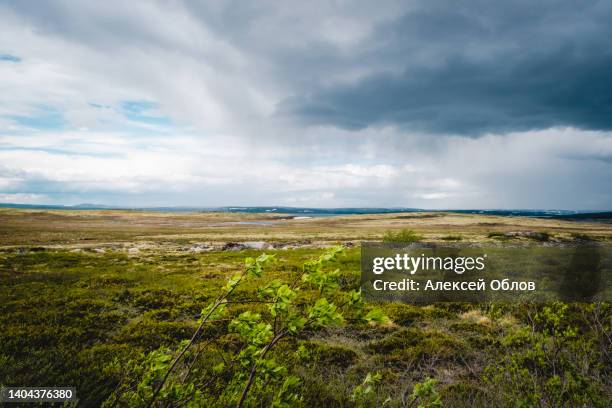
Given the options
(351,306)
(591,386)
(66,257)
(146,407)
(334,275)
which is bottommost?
(66,257)

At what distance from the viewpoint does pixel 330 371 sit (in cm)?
801

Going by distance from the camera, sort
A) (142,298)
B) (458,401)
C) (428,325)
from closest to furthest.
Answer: (458,401), (428,325), (142,298)

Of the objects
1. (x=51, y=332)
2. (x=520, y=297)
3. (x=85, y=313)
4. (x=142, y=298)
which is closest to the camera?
(x=51, y=332)

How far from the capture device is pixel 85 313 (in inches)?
532

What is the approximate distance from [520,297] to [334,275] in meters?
15.8

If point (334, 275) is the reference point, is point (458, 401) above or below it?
below

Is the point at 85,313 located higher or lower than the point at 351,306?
lower

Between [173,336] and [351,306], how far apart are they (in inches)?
390

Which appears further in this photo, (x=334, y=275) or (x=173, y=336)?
(x=173, y=336)

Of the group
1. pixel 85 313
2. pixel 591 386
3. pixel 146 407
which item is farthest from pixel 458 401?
pixel 85 313

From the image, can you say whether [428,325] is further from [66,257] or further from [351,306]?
[66,257]

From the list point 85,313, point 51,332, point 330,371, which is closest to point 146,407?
point 330,371

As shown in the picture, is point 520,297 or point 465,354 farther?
point 520,297

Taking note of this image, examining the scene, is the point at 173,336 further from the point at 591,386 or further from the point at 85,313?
the point at 591,386
